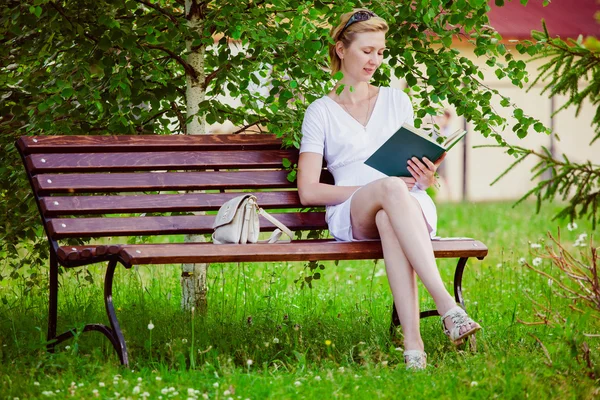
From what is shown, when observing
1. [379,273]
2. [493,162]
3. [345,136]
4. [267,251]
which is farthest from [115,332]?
[493,162]

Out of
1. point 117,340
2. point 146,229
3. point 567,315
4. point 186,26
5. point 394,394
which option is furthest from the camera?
point 567,315

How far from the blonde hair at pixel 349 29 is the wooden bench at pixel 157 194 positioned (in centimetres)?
51

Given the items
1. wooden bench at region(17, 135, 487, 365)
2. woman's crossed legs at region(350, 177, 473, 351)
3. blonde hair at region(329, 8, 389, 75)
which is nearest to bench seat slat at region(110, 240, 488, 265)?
wooden bench at region(17, 135, 487, 365)

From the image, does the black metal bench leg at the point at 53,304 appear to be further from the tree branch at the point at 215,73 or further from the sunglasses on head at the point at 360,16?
the sunglasses on head at the point at 360,16

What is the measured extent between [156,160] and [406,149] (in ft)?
3.92

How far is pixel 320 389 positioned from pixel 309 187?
129cm

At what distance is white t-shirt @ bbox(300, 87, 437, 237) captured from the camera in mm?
4508

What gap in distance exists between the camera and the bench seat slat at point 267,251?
361cm

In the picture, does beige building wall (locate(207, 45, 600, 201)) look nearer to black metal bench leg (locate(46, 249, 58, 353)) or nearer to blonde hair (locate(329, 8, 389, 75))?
blonde hair (locate(329, 8, 389, 75))

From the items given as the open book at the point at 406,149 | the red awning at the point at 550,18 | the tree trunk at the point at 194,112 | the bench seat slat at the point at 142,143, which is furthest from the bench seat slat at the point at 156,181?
the red awning at the point at 550,18

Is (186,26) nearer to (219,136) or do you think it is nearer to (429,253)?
(219,136)

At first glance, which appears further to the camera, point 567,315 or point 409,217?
point 567,315

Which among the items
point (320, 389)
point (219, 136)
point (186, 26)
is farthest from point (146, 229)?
point (320, 389)

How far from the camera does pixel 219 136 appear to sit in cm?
471
